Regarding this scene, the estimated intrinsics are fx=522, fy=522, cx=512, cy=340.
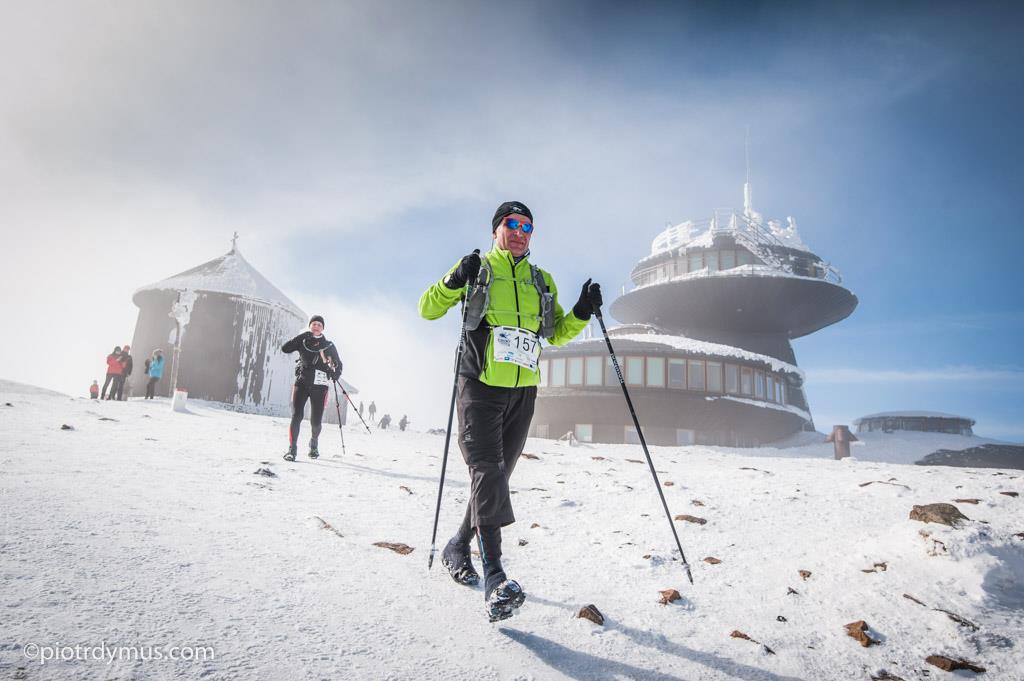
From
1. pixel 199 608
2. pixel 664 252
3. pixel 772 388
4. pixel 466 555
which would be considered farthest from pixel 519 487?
pixel 664 252

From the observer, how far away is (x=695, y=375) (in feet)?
95.0

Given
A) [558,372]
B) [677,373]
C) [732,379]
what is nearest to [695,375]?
[677,373]

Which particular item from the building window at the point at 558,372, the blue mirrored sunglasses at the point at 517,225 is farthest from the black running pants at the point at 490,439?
the building window at the point at 558,372

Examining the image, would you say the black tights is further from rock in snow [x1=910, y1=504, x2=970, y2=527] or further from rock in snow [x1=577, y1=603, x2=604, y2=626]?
rock in snow [x1=910, y1=504, x2=970, y2=527]

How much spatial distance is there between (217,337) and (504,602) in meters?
26.4

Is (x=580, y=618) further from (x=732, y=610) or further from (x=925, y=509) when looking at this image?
(x=925, y=509)

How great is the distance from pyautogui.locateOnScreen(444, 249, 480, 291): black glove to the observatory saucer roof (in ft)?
84.4

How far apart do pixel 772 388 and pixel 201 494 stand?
33.0 meters

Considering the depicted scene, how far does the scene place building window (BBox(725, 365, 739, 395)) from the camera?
29.5 meters

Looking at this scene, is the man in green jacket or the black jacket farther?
the black jacket

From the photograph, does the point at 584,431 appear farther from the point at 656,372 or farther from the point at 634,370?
the point at 656,372

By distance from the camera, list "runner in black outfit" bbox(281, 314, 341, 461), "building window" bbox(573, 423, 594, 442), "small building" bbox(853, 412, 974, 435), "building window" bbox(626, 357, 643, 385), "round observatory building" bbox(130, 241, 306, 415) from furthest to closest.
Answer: "small building" bbox(853, 412, 974, 435) < "building window" bbox(573, 423, 594, 442) < "building window" bbox(626, 357, 643, 385) < "round observatory building" bbox(130, 241, 306, 415) < "runner in black outfit" bbox(281, 314, 341, 461)

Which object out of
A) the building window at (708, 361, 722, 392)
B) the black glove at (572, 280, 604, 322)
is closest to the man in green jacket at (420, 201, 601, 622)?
the black glove at (572, 280, 604, 322)

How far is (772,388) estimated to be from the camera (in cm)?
3194
